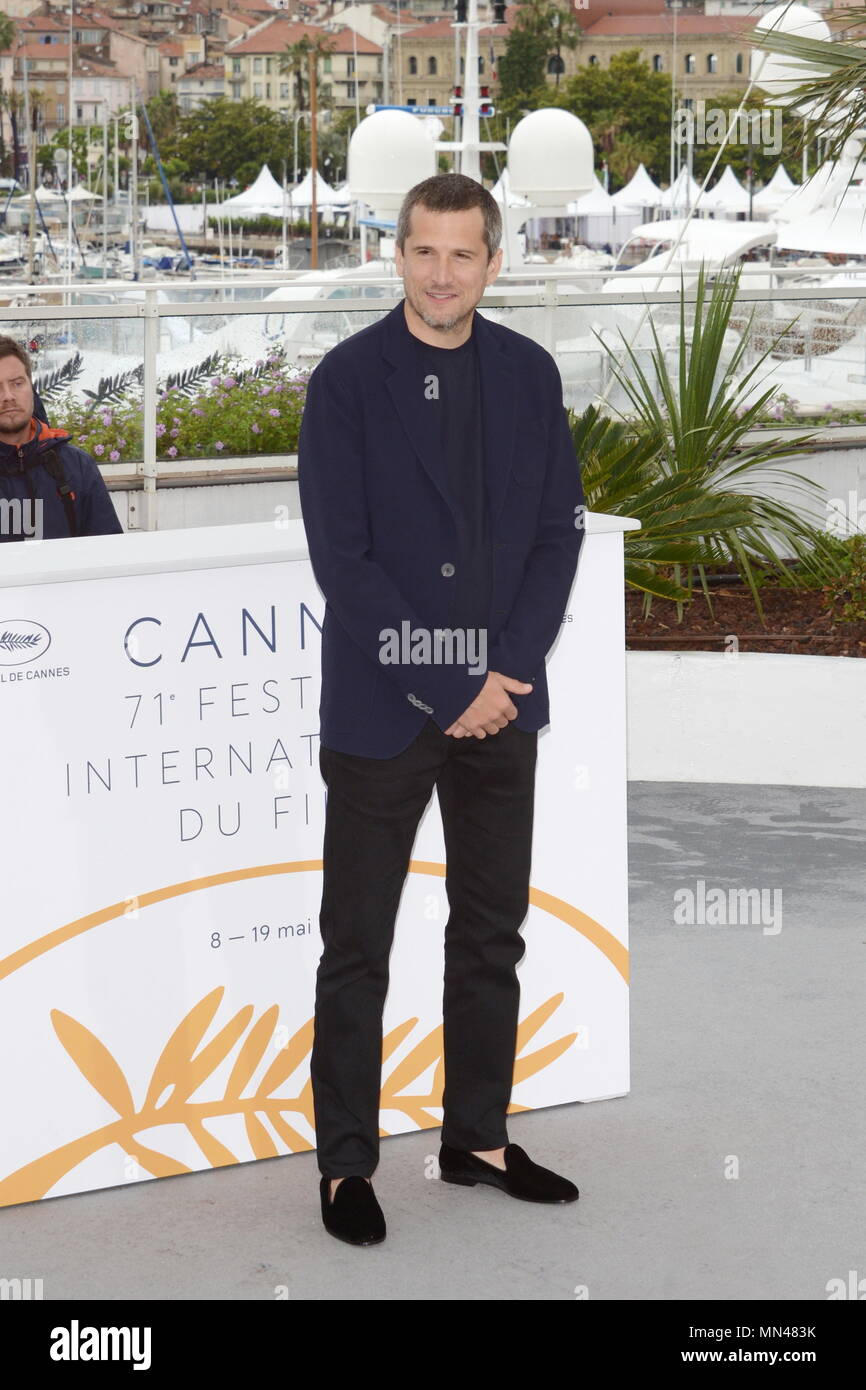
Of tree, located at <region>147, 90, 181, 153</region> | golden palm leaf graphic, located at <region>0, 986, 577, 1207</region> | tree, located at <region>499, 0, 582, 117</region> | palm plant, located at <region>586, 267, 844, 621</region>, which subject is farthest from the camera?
tree, located at <region>147, 90, 181, 153</region>

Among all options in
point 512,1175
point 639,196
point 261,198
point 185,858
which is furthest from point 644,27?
point 512,1175

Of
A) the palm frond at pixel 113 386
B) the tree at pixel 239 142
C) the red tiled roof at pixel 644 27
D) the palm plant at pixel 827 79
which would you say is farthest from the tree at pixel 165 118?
the palm plant at pixel 827 79

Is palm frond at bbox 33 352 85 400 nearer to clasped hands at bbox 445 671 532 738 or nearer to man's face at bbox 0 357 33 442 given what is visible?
man's face at bbox 0 357 33 442

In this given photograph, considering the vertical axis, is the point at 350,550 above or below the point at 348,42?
below

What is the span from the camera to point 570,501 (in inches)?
146

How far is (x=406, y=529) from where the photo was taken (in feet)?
11.5

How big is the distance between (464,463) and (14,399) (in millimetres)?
2414

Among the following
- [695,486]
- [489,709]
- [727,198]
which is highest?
[727,198]

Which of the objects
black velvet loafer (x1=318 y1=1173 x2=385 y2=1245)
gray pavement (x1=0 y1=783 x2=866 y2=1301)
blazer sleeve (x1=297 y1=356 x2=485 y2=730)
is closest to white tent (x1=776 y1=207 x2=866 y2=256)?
gray pavement (x1=0 y1=783 x2=866 y2=1301)

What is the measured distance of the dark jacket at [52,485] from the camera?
18.2 feet

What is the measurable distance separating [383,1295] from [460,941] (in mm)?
729

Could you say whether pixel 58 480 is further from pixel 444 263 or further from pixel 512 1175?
pixel 512 1175

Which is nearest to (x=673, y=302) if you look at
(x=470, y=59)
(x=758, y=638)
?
(x=758, y=638)

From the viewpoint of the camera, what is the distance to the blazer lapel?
3.50 metres
